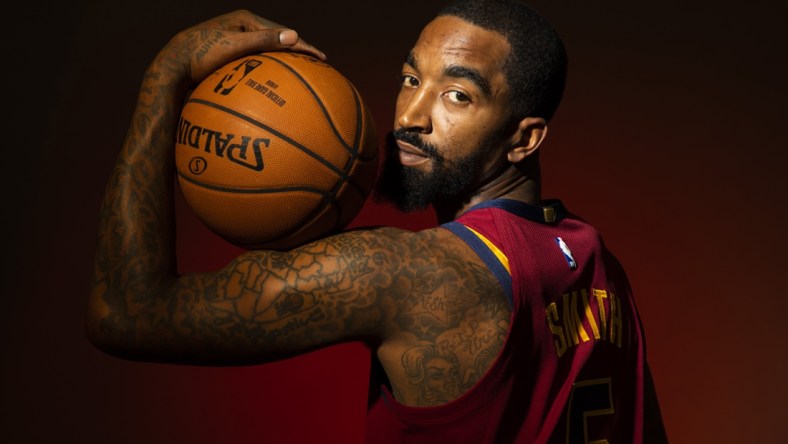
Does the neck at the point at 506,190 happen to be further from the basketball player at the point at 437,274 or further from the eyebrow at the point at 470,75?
the eyebrow at the point at 470,75

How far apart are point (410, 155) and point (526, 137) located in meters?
0.22

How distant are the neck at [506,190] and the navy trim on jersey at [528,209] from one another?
41 millimetres

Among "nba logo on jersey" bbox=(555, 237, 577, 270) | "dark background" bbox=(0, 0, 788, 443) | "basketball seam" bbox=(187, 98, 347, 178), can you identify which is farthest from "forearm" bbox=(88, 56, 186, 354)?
"dark background" bbox=(0, 0, 788, 443)

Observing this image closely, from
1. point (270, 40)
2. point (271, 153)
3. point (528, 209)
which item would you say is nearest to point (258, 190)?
point (271, 153)

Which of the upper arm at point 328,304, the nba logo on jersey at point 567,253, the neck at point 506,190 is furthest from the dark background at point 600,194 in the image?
the upper arm at point 328,304

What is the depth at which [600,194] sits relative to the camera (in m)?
3.29

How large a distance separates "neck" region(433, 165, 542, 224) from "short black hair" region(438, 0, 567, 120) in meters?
0.11

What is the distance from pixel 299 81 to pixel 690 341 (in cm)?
219

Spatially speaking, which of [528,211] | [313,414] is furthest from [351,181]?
[313,414]

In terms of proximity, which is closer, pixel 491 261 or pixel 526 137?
pixel 491 261

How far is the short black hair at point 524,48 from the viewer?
1.69 m

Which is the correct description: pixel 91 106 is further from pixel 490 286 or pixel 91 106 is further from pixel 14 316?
pixel 490 286

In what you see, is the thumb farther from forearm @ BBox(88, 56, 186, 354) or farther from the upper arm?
the upper arm

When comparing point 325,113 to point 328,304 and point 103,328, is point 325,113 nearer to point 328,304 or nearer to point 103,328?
point 328,304
